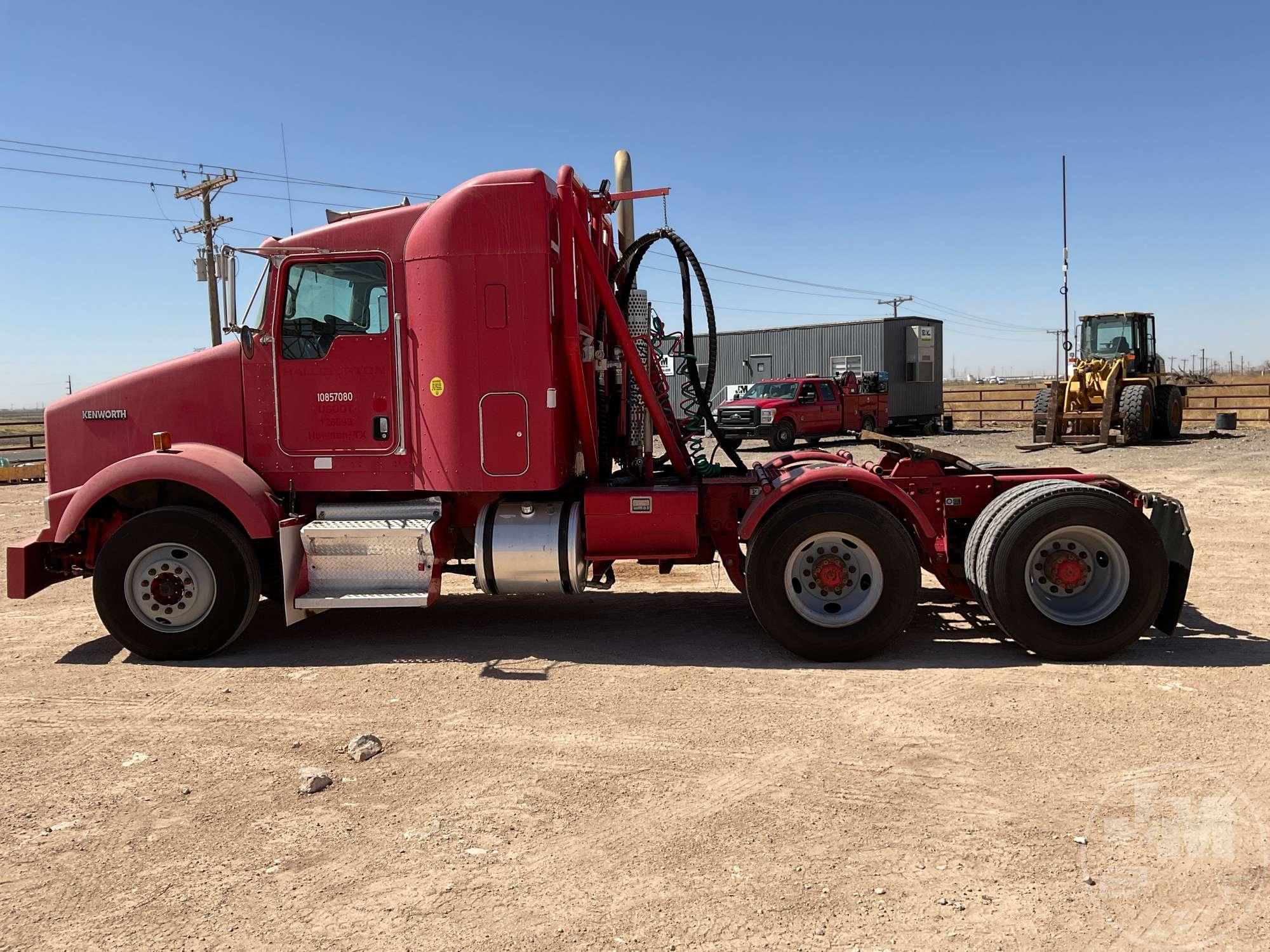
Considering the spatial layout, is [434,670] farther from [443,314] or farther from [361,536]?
[443,314]

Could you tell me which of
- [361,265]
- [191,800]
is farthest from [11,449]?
[191,800]

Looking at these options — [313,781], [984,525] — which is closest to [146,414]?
[313,781]

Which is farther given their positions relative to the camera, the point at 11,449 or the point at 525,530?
the point at 11,449

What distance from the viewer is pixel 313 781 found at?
13.3ft

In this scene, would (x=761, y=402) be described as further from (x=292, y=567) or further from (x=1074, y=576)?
(x=292, y=567)

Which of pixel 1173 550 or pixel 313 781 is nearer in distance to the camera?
pixel 313 781

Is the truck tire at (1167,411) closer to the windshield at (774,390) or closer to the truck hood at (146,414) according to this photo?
the windshield at (774,390)

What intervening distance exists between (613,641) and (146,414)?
12.4 feet

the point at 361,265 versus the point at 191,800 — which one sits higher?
the point at 361,265

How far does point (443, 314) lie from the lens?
595cm

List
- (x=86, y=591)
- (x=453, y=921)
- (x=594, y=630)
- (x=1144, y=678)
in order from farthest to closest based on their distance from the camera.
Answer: (x=86, y=591) → (x=594, y=630) → (x=1144, y=678) → (x=453, y=921)

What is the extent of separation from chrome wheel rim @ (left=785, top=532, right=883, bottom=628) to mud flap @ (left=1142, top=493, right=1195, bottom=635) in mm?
1908

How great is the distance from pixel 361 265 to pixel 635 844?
4.38 meters

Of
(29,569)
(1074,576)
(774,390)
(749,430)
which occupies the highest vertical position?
(774,390)
